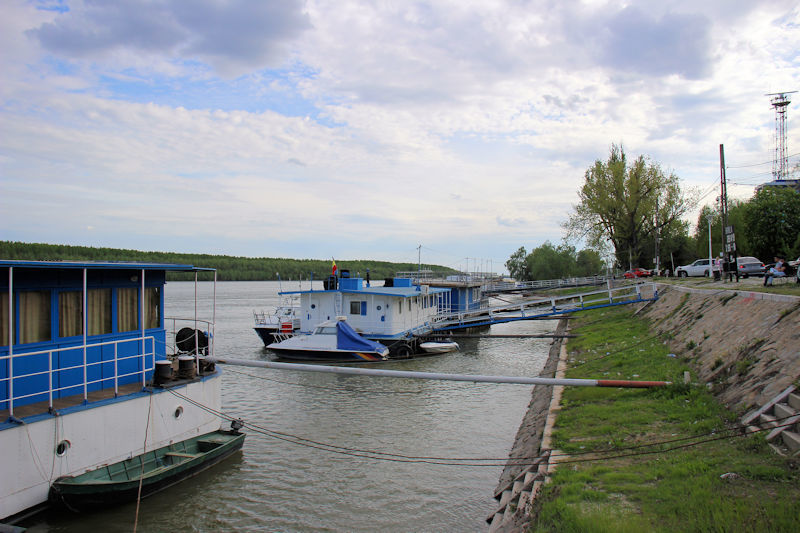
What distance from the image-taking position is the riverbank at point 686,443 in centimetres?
686

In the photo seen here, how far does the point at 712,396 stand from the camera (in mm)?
11430

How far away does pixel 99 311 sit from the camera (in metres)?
11.4

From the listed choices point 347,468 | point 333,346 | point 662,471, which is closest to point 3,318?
point 347,468

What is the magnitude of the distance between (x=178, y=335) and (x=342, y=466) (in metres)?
5.84

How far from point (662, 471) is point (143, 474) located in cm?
989

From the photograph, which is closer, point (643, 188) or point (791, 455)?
point (791, 455)

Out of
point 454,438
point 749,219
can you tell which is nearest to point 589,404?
point 454,438

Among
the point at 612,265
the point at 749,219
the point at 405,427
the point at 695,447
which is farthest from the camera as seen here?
the point at 612,265

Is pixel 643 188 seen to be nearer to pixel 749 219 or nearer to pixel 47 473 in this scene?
pixel 749 219

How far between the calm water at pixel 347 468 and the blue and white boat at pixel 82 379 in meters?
1.36

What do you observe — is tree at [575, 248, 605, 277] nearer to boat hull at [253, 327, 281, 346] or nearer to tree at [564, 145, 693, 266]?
tree at [564, 145, 693, 266]

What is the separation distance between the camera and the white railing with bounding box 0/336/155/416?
9320 millimetres

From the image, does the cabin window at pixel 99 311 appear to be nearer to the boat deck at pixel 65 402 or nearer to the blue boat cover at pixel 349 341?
the boat deck at pixel 65 402

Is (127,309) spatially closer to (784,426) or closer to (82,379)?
(82,379)
